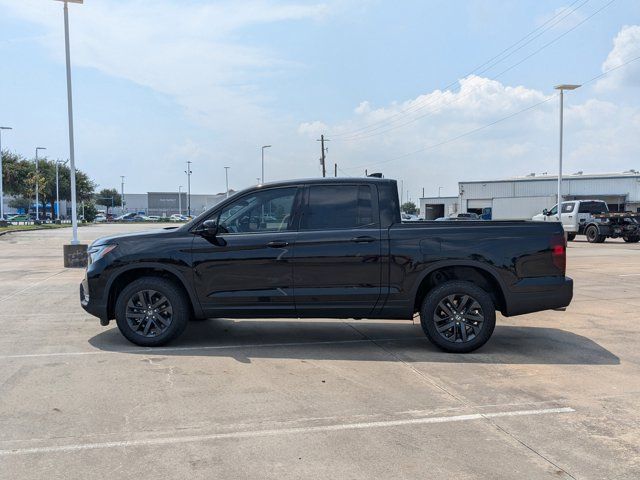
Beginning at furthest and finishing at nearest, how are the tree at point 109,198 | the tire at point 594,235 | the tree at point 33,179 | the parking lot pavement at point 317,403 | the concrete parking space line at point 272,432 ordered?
the tree at point 109,198 < the tree at point 33,179 < the tire at point 594,235 < the concrete parking space line at point 272,432 < the parking lot pavement at point 317,403

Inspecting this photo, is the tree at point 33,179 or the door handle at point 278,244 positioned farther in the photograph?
the tree at point 33,179

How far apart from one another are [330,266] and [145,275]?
7.46 feet

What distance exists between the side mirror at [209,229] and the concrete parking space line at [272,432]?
2764mm

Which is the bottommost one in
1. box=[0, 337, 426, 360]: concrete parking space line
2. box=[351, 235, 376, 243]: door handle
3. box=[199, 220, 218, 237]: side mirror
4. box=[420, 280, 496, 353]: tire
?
box=[0, 337, 426, 360]: concrete parking space line

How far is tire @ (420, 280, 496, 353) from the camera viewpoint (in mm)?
6320

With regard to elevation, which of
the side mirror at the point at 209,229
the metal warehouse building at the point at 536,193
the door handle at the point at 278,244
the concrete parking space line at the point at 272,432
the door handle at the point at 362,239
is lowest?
the concrete parking space line at the point at 272,432

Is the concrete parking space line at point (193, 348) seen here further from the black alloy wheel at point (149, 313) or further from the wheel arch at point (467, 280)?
the wheel arch at point (467, 280)

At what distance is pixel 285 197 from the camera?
21.6ft

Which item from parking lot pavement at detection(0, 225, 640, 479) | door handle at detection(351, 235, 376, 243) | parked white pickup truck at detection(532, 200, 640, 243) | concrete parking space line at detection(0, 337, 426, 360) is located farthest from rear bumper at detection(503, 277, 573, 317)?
parked white pickup truck at detection(532, 200, 640, 243)

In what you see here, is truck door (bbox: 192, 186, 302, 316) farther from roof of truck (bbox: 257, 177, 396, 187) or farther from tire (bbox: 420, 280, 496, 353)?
tire (bbox: 420, 280, 496, 353)

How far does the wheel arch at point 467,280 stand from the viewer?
643 cm

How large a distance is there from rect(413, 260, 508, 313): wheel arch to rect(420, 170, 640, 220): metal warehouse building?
1729 inches

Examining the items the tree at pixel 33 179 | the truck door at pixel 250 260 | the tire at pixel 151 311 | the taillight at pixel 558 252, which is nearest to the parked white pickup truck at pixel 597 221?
the taillight at pixel 558 252

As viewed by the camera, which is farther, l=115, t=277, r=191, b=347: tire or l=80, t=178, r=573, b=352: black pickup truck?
l=115, t=277, r=191, b=347: tire
